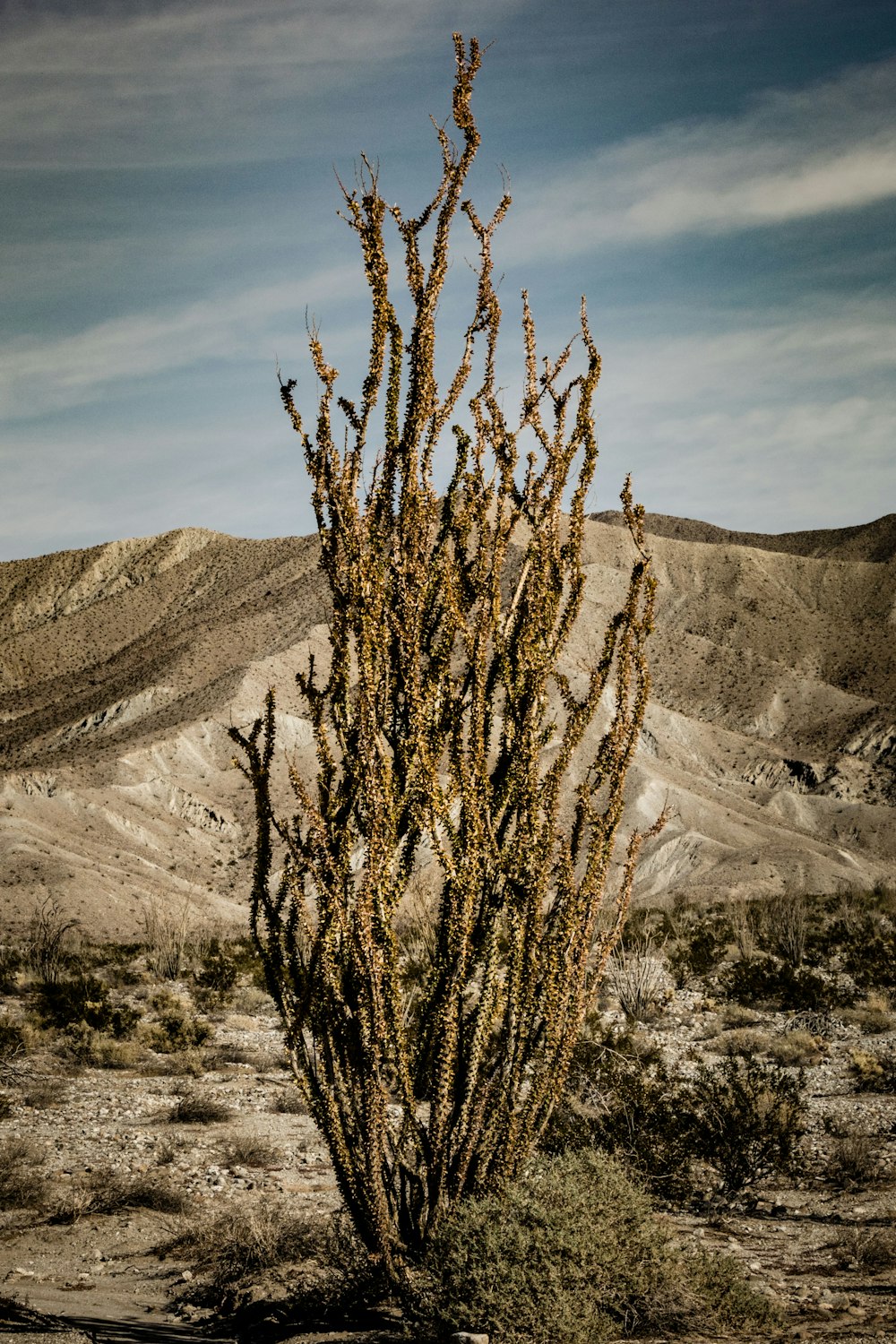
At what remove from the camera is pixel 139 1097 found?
1063 centimetres

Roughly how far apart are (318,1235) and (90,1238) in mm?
1616

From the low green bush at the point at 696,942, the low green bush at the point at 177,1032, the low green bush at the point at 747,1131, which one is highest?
the low green bush at the point at 747,1131

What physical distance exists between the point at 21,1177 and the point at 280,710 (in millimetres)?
37169

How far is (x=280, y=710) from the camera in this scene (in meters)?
44.0

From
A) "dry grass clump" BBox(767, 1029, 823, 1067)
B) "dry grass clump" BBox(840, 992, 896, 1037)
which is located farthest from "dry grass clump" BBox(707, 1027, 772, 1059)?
"dry grass clump" BBox(840, 992, 896, 1037)

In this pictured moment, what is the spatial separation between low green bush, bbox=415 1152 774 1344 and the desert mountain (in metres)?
8.63

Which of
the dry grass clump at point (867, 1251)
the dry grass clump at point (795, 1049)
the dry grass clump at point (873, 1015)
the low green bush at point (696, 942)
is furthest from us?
the low green bush at point (696, 942)

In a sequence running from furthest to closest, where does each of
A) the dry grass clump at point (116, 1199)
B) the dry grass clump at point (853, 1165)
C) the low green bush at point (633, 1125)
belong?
the dry grass clump at point (853, 1165), the low green bush at point (633, 1125), the dry grass clump at point (116, 1199)

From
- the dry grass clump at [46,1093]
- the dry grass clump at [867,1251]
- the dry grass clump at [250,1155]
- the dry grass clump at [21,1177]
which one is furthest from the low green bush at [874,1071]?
the dry grass clump at [46,1093]

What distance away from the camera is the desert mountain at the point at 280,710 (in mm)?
33969

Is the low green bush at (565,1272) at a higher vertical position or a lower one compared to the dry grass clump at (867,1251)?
higher

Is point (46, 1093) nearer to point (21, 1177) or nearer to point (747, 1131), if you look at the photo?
point (21, 1177)

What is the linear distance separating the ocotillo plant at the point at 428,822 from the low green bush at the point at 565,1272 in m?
0.25

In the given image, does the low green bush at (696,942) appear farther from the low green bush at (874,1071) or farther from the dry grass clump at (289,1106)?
the dry grass clump at (289,1106)
